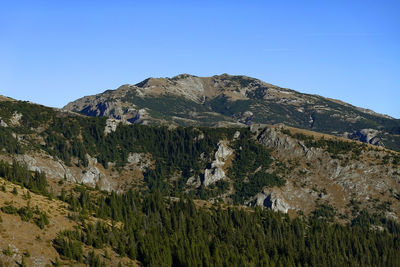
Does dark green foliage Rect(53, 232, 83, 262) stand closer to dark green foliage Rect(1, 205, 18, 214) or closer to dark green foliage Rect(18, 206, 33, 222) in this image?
dark green foliage Rect(18, 206, 33, 222)

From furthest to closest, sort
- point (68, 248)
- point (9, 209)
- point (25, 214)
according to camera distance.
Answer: point (25, 214)
point (9, 209)
point (68, 248)

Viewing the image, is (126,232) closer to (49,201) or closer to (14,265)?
(49,201)

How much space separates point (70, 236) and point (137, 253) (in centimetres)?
2735

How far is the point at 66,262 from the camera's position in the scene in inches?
5846

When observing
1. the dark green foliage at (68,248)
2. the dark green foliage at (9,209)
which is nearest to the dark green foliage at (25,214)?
the dark green foliage at (9,209)

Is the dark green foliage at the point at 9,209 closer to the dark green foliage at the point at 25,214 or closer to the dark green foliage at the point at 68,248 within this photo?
the dark green foliage at the point at 25,214

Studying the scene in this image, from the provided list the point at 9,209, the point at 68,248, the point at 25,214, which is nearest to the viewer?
the point at 68,248

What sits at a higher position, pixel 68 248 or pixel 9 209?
pixel 9 209

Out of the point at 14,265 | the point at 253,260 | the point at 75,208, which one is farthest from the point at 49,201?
the point at 253,260

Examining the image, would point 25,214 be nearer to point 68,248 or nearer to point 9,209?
point 9,209

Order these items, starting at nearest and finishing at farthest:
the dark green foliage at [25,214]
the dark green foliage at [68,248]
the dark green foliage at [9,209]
Result: the dark green foliage at [68,248]
the dark green foliage at [9,209]
the dark green foliage at [25,214]

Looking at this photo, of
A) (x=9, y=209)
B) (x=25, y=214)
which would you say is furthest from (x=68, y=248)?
(x=9, y=209)


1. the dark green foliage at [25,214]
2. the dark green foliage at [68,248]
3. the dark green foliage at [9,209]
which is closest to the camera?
the dark green foliage at [68,248]

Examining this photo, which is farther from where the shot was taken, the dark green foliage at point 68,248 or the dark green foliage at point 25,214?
the dark green foliage at point 25,214
